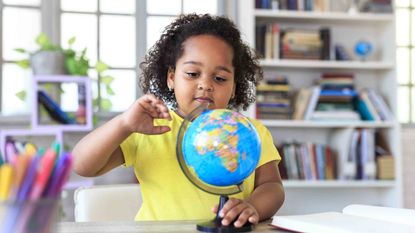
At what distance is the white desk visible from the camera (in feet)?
3.05

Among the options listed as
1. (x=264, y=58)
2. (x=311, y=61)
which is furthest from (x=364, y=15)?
(x=264, y=58)

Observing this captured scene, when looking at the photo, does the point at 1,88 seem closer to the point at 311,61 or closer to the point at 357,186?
the point at 311,61

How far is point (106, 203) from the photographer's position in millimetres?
1487

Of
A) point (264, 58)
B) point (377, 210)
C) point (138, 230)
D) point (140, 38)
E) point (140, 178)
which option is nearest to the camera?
point (138, 230)

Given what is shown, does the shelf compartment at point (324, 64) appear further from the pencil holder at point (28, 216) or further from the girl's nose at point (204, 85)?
the pencil holder at point (28, 216)

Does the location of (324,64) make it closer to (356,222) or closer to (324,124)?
(324,124)

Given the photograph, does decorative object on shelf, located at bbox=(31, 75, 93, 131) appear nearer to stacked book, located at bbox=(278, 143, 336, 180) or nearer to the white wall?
stacked book, located at bbox=(278, 143, 336, 180)

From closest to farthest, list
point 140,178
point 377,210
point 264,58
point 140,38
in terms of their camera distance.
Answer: point 377,210
point 140,178
point 264,58
point 140,38

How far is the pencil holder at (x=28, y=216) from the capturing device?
1.72 ft

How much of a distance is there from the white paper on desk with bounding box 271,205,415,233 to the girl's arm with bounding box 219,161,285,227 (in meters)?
0.06

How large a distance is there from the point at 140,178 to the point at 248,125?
0.47 m

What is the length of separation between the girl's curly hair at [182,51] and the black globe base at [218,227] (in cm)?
64

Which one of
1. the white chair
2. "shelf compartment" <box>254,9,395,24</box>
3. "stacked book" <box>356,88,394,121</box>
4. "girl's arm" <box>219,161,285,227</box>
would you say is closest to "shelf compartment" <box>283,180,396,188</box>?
"stacked book" <box>356,88,394,121</box>

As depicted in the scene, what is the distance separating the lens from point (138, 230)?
93 cm
